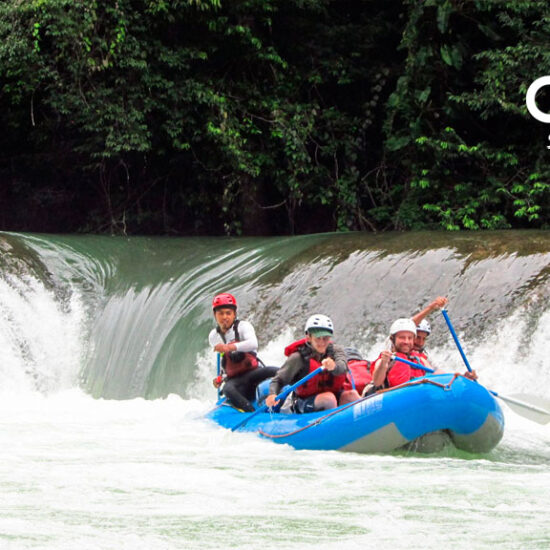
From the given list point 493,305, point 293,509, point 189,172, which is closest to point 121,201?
point 189,172

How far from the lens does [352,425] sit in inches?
265

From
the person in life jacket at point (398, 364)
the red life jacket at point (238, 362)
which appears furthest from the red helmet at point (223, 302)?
the person in life jacket at point (398, 364)

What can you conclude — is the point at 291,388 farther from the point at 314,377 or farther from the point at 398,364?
the point at 398,364

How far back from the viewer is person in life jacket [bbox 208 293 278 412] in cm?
800

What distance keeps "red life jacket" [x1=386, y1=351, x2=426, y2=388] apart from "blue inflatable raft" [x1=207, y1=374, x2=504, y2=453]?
20.6 inches

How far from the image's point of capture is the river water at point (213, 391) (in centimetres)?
513

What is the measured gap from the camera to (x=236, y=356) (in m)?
8.11

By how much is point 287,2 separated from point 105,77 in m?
3.24

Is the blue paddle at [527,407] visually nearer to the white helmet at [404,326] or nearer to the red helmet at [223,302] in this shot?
the white helmet at [404,326]

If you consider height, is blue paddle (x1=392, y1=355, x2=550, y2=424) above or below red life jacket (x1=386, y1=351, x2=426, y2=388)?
below

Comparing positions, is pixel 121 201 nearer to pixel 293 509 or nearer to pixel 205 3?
pixel 205 3

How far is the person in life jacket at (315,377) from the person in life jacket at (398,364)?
246mm

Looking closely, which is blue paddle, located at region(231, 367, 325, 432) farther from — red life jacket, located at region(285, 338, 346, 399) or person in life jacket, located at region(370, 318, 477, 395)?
person in life jacket, located at region(370, 318, 477, 395)

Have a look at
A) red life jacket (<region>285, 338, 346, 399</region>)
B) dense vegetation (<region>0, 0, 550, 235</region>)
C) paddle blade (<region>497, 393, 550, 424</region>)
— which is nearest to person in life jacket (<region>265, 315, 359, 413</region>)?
red life jacket (<region>285, 338, 346, 399</region>)
